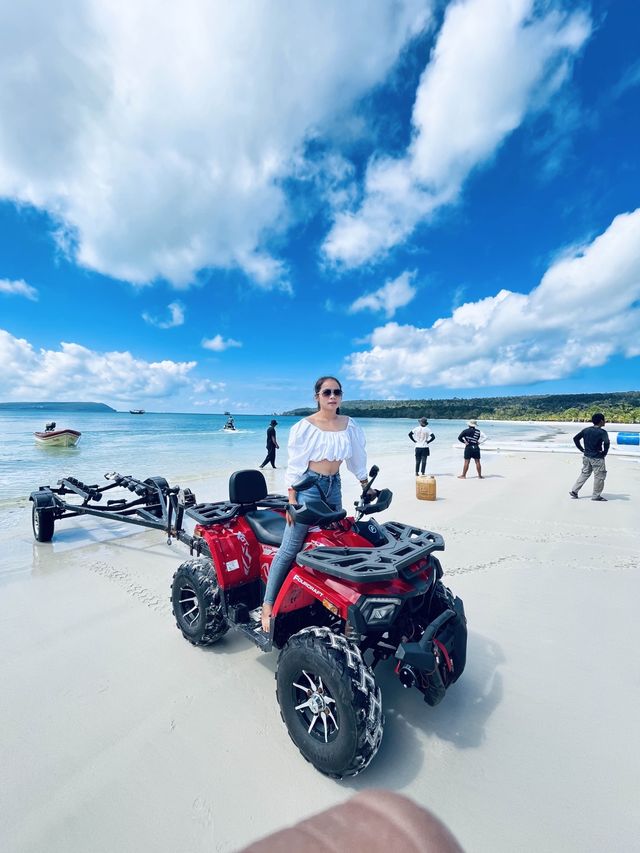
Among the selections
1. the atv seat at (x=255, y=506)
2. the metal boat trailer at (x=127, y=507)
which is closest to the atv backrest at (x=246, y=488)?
the atv seat at (x=255, y=506)

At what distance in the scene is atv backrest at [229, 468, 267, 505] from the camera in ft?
10.6

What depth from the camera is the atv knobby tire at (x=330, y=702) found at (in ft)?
6.15

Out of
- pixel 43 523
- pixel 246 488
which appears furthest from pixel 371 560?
pixel 43 523

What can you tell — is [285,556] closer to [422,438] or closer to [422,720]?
[422,720]

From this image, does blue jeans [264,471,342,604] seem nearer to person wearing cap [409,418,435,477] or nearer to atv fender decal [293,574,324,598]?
atv fender decal [293,574,324,598]

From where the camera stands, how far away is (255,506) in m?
3.42

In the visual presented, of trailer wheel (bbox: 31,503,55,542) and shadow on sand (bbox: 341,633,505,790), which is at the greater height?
trailer wheel (bbox: 31,503,55,542)

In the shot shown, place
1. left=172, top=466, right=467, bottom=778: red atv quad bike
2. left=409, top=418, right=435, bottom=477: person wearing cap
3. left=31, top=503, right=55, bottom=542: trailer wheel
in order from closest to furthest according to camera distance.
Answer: left=172, top=466, right=467, bottom=778: red atv quad bike → left=31, top=503, right=55, bottom=542: trailer wheel → left=409, top=418, right=435, bottom=477: person wearing cap

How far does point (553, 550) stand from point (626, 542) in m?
1.32

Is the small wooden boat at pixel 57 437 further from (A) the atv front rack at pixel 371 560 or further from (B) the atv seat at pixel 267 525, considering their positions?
(A) the atv front rack at pixel 371 560

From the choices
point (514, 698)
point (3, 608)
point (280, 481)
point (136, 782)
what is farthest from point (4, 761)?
point (280, 481)

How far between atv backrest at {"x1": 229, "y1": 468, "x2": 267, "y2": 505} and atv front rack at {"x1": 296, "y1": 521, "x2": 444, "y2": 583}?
97cm

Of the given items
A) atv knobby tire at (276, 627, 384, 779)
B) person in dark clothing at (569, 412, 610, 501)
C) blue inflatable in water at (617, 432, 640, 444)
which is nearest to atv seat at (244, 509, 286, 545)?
atv knobby tire at (276, 627, 384, 779)

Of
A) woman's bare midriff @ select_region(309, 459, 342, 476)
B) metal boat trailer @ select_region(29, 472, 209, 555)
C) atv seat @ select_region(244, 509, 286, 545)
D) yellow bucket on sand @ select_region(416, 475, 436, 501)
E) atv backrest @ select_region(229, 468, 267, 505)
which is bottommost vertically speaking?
yellow bucket on sand @ select_region(416, 475, 436, 501)
